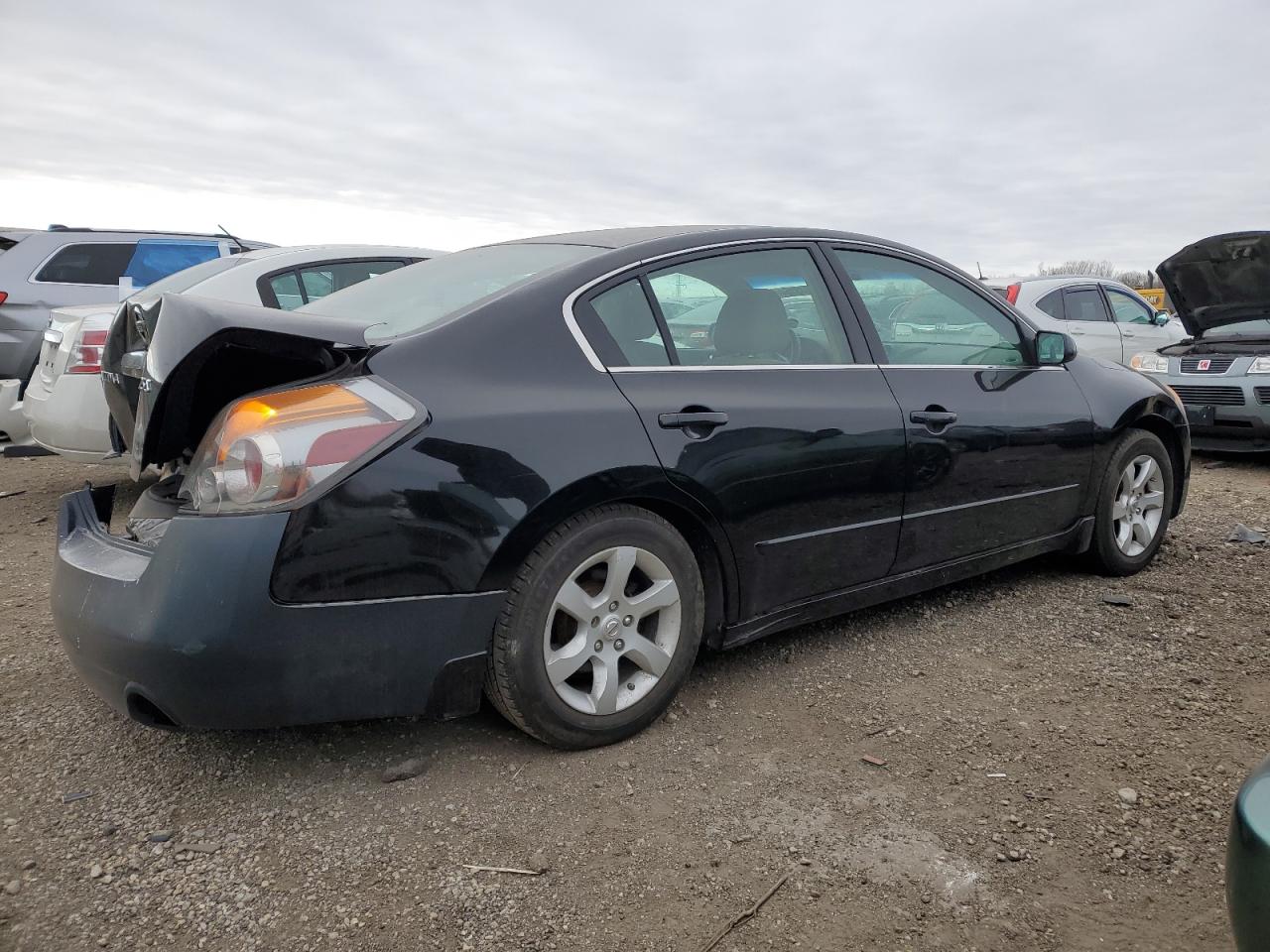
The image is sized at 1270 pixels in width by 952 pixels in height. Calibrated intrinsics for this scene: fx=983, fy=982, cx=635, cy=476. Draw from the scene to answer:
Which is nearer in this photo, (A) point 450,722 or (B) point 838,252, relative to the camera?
(A) point 450,722

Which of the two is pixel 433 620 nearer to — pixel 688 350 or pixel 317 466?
pixel 317 466

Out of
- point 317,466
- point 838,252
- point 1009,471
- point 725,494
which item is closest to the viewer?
point 317,466

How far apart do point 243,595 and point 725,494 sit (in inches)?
52.1

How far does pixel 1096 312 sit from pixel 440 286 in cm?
902

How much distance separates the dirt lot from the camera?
2035mm

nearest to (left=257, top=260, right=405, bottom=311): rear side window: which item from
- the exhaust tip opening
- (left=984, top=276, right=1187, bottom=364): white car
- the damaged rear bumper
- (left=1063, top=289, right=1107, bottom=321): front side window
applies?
the damaged rear bumper

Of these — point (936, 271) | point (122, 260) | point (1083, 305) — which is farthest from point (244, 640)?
point (1083, 305)

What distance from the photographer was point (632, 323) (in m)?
2.86

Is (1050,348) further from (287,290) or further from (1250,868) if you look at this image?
(287,290)

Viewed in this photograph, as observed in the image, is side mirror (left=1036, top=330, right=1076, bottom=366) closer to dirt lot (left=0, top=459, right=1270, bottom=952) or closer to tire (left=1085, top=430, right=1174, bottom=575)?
tire (left=1085, top=430, right=1174, bottom=575)

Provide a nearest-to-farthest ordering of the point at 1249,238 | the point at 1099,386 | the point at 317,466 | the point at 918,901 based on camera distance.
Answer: the point at 918,901, the point at 317,466, the point at 1099,386, the point at 1249,238

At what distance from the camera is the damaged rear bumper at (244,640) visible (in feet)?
7.26

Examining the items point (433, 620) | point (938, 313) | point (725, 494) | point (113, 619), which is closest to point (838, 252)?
point (938, 313)

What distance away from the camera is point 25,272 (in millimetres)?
7141
